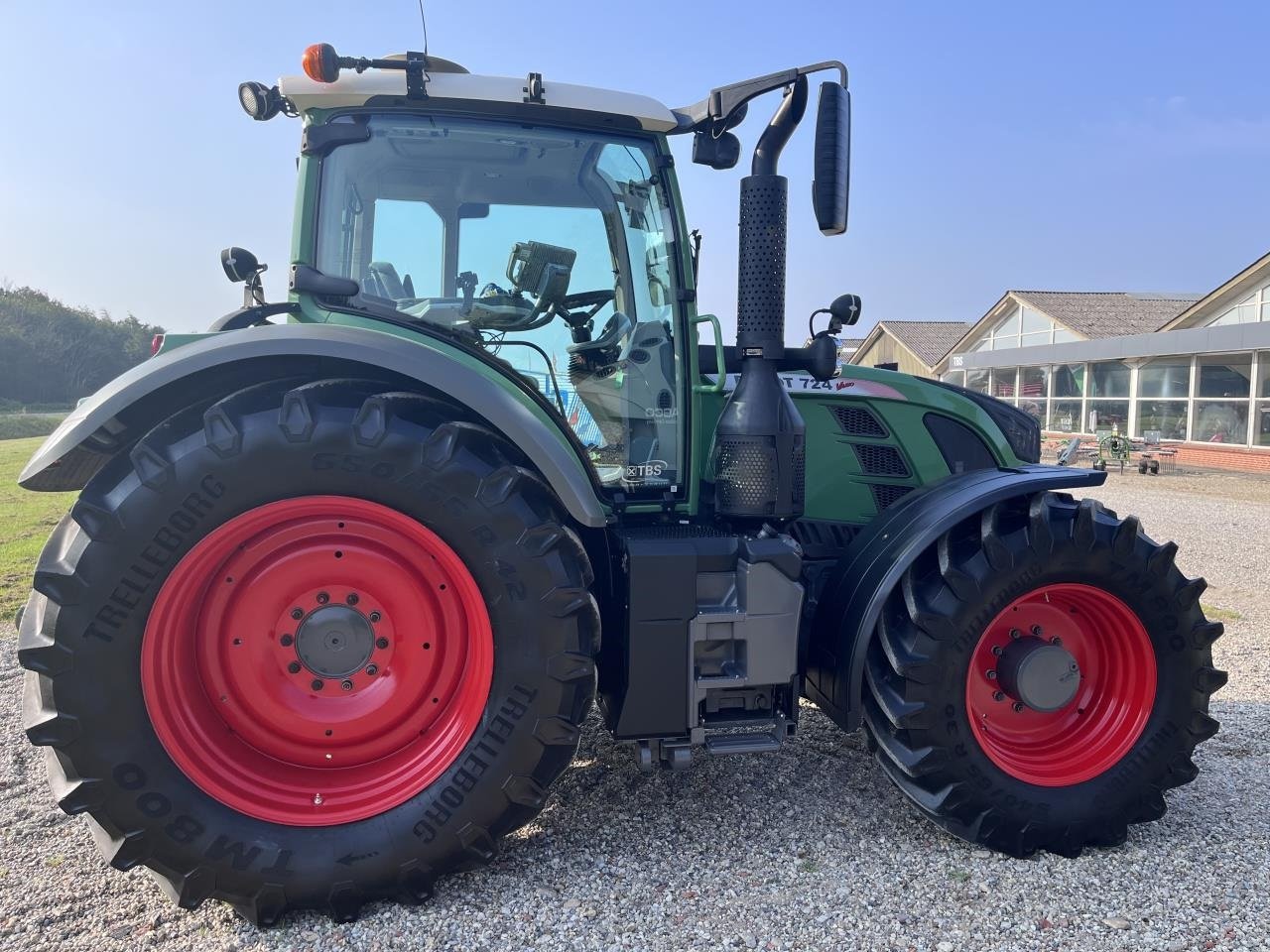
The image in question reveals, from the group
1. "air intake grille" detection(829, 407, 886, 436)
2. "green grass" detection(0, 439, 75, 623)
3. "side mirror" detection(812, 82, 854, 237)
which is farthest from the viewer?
"green grass" detection(0, 439, 75, 623)

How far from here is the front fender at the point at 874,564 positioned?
2820 millimetres

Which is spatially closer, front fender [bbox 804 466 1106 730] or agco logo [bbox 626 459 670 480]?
front fender [bbox 804 466 1106 730]

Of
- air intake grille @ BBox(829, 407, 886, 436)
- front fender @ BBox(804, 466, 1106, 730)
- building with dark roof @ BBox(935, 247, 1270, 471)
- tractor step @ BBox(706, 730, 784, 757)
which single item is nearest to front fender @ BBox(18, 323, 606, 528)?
tractor step @ BBox(706, 730, 784, 757)

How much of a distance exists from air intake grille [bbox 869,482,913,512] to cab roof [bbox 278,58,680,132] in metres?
1.76

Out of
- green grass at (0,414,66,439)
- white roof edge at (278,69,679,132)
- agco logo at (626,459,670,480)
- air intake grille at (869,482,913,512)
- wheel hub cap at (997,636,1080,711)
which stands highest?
white roof edge at (278,69,679,132)

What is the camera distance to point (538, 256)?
2994 mm

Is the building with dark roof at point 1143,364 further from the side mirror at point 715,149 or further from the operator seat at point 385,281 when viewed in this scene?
the operator seat at point 385,281

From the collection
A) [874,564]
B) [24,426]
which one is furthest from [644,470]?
[24,426]

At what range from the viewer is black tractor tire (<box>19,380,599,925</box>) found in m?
2.29

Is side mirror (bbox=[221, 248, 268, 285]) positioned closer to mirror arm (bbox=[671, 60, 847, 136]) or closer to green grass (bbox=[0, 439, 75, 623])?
mirror arm (bbox=[671, 60, 847, 136])

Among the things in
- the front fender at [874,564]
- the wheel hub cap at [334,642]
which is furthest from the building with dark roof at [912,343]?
the wheel hub cap at [334,642]

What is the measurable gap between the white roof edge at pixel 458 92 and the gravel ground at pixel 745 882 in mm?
2530

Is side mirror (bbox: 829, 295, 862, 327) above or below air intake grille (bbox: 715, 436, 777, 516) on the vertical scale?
above

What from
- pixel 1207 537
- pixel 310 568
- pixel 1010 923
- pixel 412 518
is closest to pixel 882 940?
pixel 1010 923
